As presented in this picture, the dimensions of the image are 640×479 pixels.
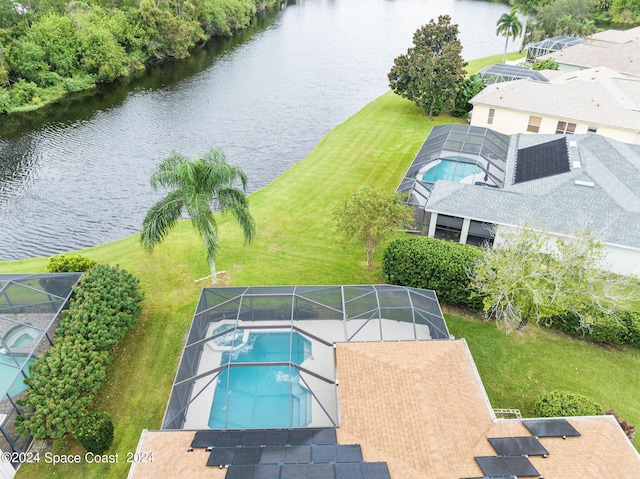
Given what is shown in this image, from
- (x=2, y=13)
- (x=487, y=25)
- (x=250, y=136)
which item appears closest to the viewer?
(x=250, y=136)

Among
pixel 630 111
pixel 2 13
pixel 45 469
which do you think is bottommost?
pixel 45 469

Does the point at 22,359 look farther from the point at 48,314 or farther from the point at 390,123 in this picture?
the point at 390,123

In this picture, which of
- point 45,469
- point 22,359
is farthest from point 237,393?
point 22,359

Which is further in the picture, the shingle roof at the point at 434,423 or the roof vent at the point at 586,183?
the roof vent at the point at 586,183

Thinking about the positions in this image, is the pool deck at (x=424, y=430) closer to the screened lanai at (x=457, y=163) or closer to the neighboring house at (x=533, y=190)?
the neighboring house at (x=533, y=190)

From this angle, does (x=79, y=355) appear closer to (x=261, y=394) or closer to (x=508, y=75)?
(x=261, y=394)

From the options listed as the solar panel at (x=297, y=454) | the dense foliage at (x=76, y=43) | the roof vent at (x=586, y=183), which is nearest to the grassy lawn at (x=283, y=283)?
the solar panel at (x=297, y=454)
